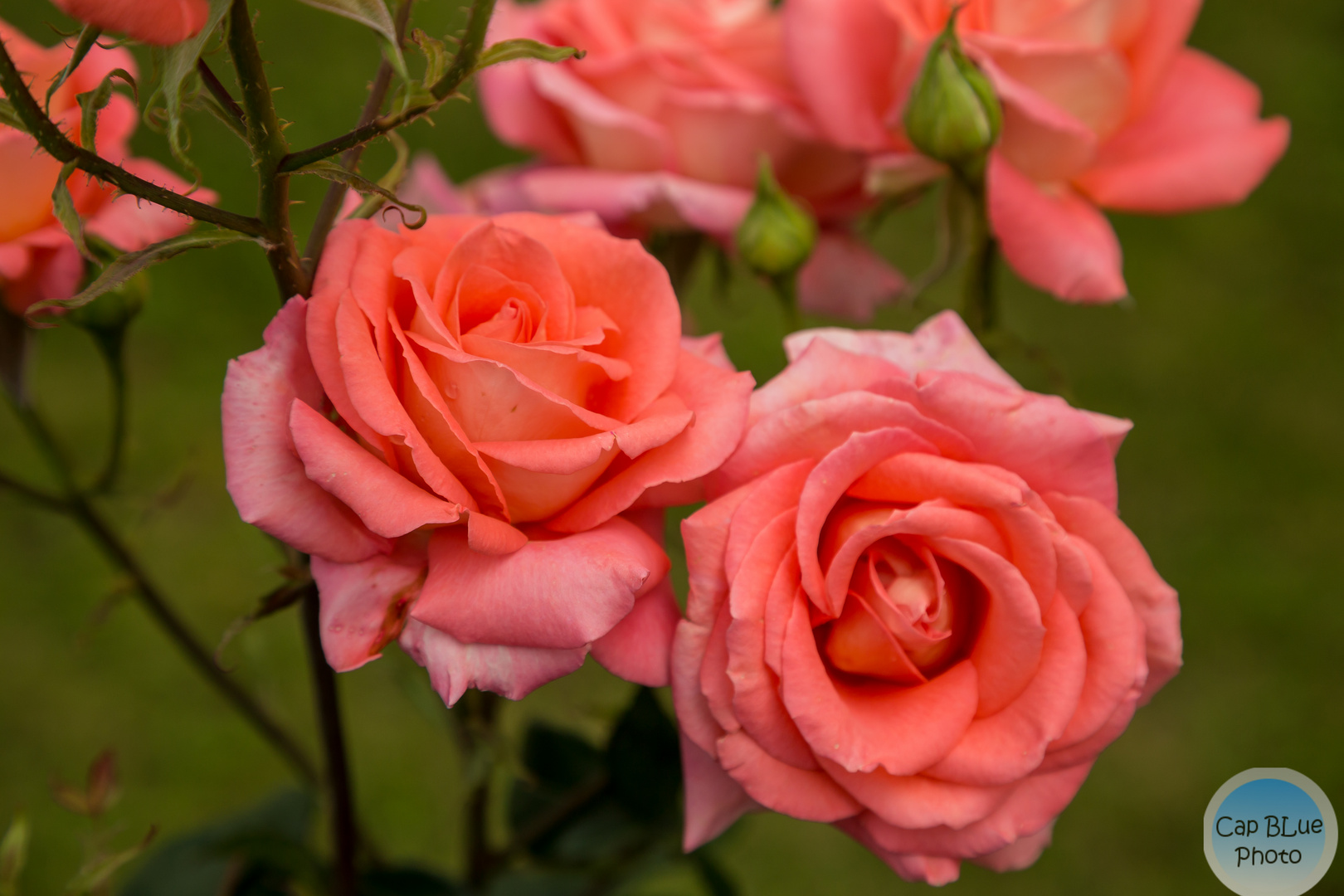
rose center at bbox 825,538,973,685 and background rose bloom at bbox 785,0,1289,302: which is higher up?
background rose bloom at bbox 785,0,1289,302

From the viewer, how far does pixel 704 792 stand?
0.35 m

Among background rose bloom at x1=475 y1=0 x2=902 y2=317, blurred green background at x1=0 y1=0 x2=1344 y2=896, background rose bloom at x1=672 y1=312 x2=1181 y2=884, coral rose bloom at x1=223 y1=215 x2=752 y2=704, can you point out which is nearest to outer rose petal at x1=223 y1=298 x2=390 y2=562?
coral rose bloom at x1=223 y1=215 x2=752 y2=704

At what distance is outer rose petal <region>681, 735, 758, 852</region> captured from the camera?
353 mm

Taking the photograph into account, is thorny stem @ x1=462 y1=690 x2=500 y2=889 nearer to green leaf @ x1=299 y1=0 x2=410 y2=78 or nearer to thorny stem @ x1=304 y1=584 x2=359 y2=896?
thorny stem @ x1=304 y1=584 x2=359 y2=896

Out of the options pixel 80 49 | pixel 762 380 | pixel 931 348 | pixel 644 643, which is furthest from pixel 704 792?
pixel 762 380

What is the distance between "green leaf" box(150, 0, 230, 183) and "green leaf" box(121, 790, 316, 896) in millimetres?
374

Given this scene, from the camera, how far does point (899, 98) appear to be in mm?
461

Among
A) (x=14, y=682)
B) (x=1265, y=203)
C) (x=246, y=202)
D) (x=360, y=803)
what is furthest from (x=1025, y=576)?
(x=1265, y=203)

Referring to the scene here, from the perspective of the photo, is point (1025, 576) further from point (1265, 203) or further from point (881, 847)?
point (1265, 203)

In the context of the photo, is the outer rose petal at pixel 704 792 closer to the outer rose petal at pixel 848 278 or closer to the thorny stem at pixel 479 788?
the thorny stem at pixel 479 788

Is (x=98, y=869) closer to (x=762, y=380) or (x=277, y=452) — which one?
(x=277, y=452)

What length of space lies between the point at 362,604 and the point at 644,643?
0.08 meters

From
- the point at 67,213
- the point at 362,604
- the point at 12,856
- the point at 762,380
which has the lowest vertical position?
the point at 762,380

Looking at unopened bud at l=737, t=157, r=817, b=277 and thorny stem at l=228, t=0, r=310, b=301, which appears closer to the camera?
thorny stem at l=228, t=0, r=310, b=301
